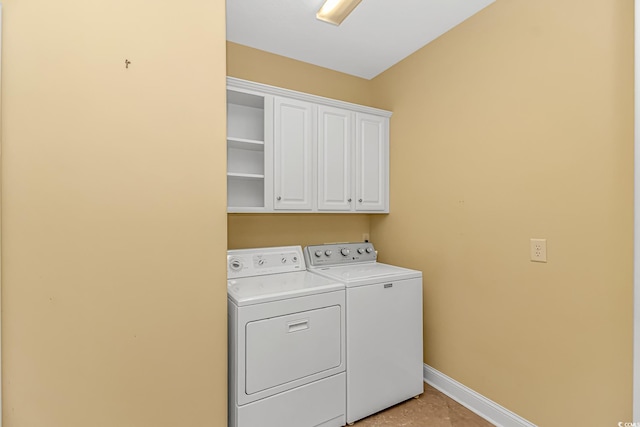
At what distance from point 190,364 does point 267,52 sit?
7.66 feet

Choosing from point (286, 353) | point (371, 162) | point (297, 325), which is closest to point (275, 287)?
point (297, 325)

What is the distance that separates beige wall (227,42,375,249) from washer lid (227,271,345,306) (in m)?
0.43

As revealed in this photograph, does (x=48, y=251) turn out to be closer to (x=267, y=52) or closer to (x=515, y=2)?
(x=267, y=52)

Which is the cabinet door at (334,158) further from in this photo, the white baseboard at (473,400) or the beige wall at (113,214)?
the white baseboard at (473,400)

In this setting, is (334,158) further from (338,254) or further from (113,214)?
(113,214)

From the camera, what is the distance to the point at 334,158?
7.88ft

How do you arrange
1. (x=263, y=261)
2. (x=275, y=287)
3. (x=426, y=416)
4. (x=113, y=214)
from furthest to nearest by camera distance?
(x=263, y=261), (x=426, y=416), (x=275, y=287), (x=113, y=214)

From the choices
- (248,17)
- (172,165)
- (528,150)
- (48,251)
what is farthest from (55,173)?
(528,150)

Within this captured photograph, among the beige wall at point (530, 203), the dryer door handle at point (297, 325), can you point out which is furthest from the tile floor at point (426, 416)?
the dryer door handle at point (297, 325)

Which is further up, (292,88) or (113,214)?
(292,88)

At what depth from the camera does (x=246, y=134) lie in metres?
2.34

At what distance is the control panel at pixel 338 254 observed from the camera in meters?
2.38

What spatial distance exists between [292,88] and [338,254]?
1481mm

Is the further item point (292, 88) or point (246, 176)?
point (292, 88)
